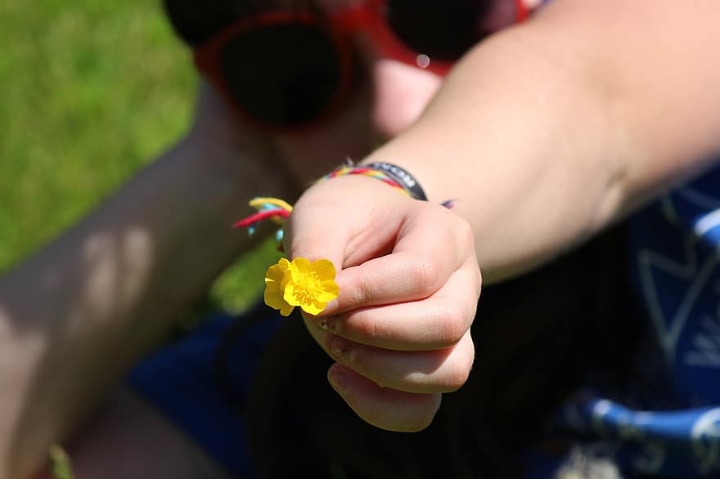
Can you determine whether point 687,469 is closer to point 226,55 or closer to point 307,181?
point 307,181

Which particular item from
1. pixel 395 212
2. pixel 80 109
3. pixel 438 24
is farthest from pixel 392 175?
pixel 80 109

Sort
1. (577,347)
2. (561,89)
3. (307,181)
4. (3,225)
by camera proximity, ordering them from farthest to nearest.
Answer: (3,225) → (307,181) → (577,347) → (561,89)

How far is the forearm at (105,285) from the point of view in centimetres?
142

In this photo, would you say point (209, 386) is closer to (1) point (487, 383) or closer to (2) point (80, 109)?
(1) point (487, 383)

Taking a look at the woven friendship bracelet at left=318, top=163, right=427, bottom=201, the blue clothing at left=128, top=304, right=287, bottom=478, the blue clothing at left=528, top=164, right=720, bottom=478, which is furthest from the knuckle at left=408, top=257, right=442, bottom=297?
the blue clothing at left=128, top=304, right=287, bottom=478

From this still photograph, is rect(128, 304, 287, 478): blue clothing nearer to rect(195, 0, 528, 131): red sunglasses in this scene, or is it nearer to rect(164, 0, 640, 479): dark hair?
rect(164, 0, 640, 479): dark hair

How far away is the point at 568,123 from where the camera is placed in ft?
3.07

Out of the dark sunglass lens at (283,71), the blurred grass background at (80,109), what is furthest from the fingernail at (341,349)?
the blurred grass background at (80,109)

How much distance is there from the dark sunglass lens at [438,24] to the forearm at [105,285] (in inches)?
13.5

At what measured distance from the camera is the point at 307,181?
1.38m

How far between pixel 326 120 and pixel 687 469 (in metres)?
0.61

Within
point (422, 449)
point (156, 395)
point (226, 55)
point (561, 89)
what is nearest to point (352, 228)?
point (561, 89)

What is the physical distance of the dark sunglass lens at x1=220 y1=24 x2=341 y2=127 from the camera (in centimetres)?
127

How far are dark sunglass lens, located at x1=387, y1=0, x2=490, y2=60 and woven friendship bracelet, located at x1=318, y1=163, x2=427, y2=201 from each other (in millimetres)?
425
